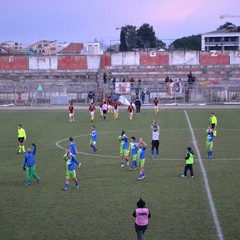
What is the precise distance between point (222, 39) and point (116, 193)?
11796 cm

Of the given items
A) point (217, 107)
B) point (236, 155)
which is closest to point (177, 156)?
point (236, 155)

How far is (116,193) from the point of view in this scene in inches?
794

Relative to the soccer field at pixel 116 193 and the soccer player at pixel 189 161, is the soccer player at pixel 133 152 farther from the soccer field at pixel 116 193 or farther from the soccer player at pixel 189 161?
the soccer player at pixel 189 161

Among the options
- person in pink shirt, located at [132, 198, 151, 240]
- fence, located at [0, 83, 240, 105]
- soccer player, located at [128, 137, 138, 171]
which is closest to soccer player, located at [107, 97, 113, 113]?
fence, located at [0, 83, 240, 105]

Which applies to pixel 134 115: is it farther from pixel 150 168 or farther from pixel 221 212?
pixel 221 212

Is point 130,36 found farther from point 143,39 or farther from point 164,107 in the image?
point 164,107

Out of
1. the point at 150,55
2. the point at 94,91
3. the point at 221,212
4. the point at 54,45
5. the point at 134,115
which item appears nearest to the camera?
the point at 221,212

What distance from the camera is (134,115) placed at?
50031 mm

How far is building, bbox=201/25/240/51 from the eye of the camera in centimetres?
13200

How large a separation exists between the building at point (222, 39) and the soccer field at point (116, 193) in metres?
99.5

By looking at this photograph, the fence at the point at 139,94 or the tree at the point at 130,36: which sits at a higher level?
the tree at the point at 130,36

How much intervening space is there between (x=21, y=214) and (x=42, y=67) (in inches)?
2548

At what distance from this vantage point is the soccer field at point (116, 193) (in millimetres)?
15890

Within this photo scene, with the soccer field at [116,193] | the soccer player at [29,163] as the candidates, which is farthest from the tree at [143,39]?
the soccer player at [29,163]
